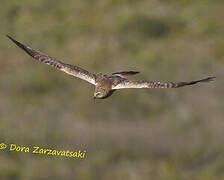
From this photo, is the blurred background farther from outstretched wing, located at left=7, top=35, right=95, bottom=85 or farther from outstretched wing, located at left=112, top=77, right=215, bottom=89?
outstretched wing, located at left=112, top=77, right=215, bottom=89

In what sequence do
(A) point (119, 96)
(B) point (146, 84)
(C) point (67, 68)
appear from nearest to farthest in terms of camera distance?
(B) point (146, 84) → (C) point (67, 68) → (A) point (119, 96)

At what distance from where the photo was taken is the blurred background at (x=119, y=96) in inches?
619

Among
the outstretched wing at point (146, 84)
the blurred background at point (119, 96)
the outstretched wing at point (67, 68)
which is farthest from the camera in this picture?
the blurred background at point (119, 96)

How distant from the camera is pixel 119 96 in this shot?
19.5 meters

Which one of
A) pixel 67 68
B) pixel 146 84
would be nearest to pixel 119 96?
pixel 67 68

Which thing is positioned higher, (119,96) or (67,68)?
(119,96)

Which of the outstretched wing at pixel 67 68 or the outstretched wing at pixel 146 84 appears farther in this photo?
the outstretched wing at pixel 67 68

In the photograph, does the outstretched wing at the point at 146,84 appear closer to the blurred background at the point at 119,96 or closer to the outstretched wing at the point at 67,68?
the outstretched wing at the point at 67,68

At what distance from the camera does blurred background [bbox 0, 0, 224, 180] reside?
15719 mm

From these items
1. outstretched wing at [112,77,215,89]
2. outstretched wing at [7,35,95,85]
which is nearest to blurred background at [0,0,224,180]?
outstretched wing at [7,35,95,85]

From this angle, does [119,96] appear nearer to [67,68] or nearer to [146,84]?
[67,68]

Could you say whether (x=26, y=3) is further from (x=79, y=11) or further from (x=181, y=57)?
(x=181, y=57)

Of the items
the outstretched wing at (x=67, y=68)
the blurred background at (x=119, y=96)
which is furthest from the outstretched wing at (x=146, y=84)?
the blurred background at (x=119, y=96)

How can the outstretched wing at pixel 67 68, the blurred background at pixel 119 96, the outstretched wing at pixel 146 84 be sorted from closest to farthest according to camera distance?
the outstretched wing at pixel 146 84 → the outstretched wing at pixel 67 68 → the blurred background at pixel 119 96
